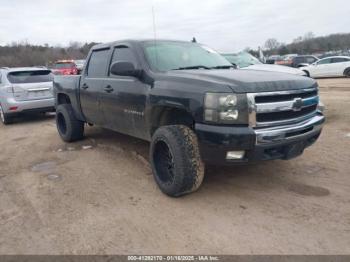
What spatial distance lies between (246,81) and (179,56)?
152cm

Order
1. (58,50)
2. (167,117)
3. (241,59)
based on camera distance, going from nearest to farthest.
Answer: (167,117), (241,59), (58,50)

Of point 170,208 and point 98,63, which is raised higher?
point 98,63

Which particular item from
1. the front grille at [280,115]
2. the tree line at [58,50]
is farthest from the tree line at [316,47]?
the front grille at [280,115]

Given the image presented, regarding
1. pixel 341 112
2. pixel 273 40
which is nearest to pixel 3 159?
pixel 341 112

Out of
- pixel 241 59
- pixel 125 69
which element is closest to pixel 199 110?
pixel 125 69

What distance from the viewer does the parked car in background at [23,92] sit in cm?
976

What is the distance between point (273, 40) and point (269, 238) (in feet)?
292

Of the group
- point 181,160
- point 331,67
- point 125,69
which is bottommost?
point 331,67

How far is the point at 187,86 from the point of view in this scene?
12.7 ft

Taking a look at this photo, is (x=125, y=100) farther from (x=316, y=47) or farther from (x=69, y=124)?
(x=316, y=47)

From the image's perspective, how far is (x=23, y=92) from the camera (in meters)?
9.83

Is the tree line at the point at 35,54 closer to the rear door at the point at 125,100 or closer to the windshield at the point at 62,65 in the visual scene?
the windshield at the point at 62,65

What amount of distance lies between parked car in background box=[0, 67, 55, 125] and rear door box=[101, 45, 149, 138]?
5.13 meters

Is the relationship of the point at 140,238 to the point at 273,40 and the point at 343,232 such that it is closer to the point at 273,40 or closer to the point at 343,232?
the point at 343,232
